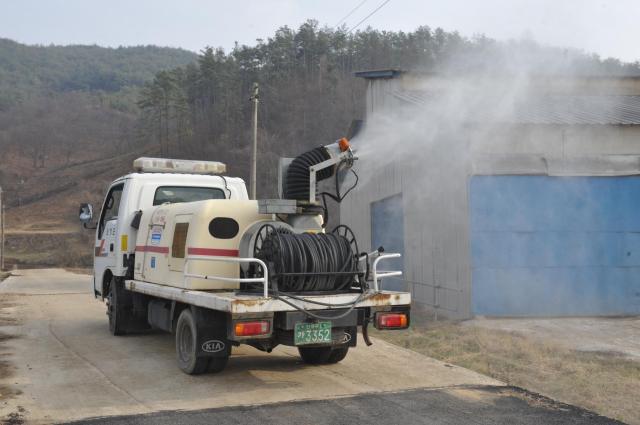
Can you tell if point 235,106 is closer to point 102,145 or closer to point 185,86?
point 185,86

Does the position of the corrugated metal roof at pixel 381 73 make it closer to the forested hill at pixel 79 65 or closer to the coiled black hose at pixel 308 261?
the coiled black hose at pixel 308 261

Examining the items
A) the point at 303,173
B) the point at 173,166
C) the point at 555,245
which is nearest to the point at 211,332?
the point at 303,173

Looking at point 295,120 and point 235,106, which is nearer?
point 295,120

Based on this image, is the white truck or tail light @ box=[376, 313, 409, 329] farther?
tail light @ box=[376, 313, 409, 329]

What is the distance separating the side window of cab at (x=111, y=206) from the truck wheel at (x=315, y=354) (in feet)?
14.3

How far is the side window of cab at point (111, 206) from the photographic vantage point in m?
11.5

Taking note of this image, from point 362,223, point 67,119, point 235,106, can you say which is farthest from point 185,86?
point 362,223

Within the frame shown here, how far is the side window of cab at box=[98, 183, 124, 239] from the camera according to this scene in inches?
451

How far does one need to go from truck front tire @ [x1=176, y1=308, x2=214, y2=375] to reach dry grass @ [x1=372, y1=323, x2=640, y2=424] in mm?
3427

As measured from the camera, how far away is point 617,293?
1369 centimetres

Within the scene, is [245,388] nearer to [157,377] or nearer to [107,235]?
[157,377]

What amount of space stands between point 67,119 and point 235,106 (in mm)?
71302

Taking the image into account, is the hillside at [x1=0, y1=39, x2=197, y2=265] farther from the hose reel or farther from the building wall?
the hose reel

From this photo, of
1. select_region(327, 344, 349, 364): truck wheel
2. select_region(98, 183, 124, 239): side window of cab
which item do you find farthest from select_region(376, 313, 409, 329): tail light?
select_region(98, 183, 124, 239): side window of cab
